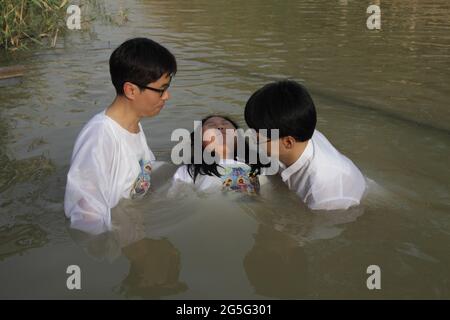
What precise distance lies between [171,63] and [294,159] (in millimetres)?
1033

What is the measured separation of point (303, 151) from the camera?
10.9 feet

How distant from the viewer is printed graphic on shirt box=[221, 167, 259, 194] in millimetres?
3869

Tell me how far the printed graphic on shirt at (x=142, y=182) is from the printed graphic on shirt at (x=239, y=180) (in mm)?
576

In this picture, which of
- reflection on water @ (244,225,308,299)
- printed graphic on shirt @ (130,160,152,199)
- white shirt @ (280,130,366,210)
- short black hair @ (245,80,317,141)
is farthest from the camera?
printed graphic on shirt @ (130,160,152,199)

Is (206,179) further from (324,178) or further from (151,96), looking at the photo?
(324,178)

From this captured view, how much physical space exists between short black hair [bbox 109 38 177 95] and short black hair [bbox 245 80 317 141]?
2.10 feet

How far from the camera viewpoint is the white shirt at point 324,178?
3.27 meters

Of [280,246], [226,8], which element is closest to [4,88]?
[280,246]

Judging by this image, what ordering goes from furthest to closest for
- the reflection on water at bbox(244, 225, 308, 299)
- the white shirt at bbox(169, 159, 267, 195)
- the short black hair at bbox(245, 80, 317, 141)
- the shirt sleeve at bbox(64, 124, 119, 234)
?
1. the white shirt at bbox(169, 159, 267, 195)
2. the short black hair at bbox(245, 80, 317, 141)
3. the shirt sleeve at bbox(64, 124, 119, 234)
4. the reflection on water at bbox(244, 225, 308, 299)

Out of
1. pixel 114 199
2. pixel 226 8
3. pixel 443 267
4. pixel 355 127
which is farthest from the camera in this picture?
pixel 226 8

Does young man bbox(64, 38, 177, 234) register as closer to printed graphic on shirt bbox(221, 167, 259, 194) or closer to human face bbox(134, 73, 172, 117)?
human face bbox(134, 73, 172, 117)

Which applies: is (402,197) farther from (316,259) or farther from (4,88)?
(4,88)

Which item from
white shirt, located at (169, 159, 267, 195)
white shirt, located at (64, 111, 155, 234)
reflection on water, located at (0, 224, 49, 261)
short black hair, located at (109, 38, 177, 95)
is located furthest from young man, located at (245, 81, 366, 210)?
reflection on water, located at (0, 224, 49, 261)

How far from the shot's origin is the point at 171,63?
3217 millimetres
